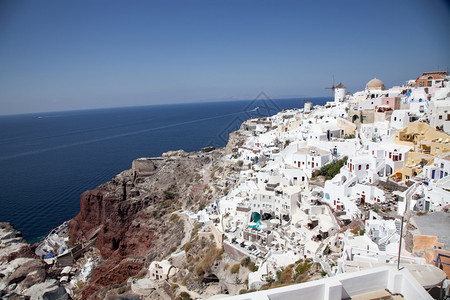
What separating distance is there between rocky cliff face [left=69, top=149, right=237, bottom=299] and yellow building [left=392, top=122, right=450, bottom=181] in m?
14.8

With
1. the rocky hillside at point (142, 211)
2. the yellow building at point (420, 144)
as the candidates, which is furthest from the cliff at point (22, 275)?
the yellow building at point (420, 144)

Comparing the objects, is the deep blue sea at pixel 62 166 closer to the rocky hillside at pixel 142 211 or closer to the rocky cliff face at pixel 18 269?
the rocky cliff face at pixel 18 269

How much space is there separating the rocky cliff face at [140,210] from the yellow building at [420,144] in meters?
14.8

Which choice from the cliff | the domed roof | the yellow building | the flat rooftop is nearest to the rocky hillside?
the cliff

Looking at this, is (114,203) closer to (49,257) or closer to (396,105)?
(49,257)

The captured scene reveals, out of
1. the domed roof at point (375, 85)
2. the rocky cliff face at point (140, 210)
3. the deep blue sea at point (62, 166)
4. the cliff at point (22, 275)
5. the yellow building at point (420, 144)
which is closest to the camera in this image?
the yellow building at point (420, 144)

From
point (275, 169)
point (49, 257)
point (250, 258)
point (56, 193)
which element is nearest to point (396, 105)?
point (275, 169)

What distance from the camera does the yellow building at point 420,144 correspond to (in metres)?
16.2

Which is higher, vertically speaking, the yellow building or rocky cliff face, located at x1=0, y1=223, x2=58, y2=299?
the yellow building

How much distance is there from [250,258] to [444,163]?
11004mm

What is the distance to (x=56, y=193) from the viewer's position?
44062 mm

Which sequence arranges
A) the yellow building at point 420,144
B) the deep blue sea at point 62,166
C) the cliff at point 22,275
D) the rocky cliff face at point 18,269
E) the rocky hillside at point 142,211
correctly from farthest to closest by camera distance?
the deep blue sea at point 62,166, the rocky hillside at point 142,211, the rocky cliff face at point 18,269, the cliff at point 22,275, the yellow building at point 420,144

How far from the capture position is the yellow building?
16.2 m

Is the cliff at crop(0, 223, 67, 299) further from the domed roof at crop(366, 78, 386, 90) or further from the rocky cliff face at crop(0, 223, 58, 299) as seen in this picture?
the domed roof at crop(366, 78, 386, 90)
